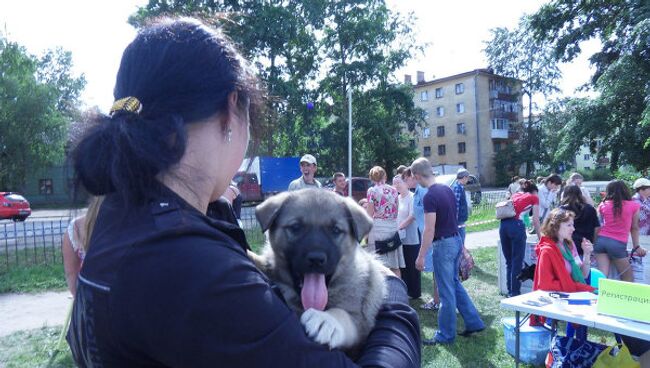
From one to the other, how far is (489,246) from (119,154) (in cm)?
1532

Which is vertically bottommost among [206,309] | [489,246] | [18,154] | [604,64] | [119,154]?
[489,246]

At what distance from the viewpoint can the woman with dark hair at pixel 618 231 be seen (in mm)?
8617

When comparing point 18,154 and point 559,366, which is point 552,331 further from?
point 18,154

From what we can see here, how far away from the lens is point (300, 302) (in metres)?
2.37

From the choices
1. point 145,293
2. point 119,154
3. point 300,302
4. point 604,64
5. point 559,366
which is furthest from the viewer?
point 604,64

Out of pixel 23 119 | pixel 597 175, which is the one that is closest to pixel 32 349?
pixel 23 119

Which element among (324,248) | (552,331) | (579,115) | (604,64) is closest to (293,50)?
(579,115)

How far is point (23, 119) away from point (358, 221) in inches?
1773

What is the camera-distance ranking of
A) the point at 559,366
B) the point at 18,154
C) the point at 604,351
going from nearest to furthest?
1. the point at 604,351
2. the point at 559,366
3. the point at 18,154

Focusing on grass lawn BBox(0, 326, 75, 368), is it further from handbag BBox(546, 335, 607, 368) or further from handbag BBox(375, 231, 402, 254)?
handbag BBox(546, 335, 607, 368)

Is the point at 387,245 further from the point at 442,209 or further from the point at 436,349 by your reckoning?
the point at 436,349

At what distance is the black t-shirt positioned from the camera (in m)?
6.89

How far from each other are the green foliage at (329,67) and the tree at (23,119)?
19270mm

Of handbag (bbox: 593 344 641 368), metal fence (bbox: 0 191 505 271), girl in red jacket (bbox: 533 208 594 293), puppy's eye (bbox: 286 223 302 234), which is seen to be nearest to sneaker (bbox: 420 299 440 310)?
girl in red jacket (bbox: 533 208 594 293)
